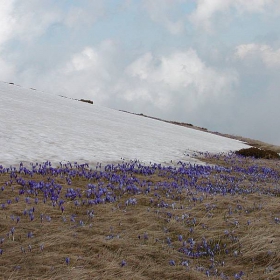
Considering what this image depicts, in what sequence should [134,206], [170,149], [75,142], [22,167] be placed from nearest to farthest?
[134,206] → [22,167] → [75,142] → [170,149]

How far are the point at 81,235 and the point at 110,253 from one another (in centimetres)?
76

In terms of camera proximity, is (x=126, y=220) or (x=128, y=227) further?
(x=126, y=220)

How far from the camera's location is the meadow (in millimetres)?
5426

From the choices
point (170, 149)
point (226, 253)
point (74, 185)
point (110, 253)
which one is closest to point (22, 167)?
point (74, 185)

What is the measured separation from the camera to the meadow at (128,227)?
5.43 meters

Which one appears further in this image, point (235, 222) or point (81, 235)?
point (235, 222)

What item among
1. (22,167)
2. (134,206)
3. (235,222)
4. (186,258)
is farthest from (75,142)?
(186,258)

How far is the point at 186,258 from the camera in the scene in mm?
6020

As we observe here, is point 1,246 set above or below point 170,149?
below

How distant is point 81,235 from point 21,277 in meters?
1.62

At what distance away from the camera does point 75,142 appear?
51.1 feet

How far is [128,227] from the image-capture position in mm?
7098

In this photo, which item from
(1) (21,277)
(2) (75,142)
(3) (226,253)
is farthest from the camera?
(2) (75,142)

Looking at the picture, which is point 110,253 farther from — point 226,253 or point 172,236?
point 226,253
